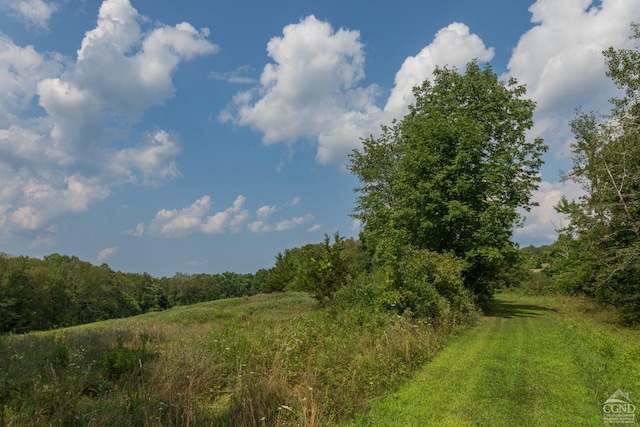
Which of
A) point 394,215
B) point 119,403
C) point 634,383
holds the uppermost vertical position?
point 394,215

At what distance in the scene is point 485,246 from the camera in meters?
21.0

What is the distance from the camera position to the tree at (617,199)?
14867mm

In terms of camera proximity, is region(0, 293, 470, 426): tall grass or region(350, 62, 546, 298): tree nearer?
region(0, 293, 470, 426): tall grass

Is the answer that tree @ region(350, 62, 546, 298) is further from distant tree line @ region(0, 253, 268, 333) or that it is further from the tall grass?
distant tree line @ region(0, 253, 268, 333)

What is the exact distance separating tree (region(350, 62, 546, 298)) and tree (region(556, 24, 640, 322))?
422 cm

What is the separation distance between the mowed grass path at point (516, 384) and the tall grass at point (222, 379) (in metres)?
0.70

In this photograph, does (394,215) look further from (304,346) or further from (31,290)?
(31,290)

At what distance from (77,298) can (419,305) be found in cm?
7816

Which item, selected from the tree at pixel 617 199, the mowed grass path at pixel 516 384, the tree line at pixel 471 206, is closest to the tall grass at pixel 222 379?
the mowed grass path at pixel 516 384

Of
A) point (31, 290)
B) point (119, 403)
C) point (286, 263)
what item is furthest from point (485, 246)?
point (31, 290)

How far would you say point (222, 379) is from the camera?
27.0 feet

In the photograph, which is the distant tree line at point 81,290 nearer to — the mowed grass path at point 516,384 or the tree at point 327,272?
the tree at point 327,272

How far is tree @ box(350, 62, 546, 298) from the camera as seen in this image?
21.0 metres

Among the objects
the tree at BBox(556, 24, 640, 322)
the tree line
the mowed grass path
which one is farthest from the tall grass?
the tree at BBox(556, 24, 640, 322)
